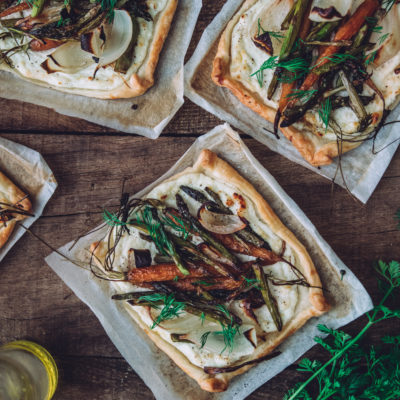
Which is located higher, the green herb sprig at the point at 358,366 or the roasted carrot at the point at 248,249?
the roasted carrot at the point at 248,249

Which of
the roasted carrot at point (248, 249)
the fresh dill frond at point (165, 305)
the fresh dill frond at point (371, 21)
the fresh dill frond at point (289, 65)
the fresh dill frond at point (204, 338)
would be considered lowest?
the fresh dill frond at point (204, 338)

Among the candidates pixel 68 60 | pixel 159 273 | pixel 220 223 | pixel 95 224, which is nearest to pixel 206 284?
pixel 159 273

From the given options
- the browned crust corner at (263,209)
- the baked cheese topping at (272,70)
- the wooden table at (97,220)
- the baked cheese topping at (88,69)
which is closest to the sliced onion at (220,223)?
the browned crust corner at (263,209)

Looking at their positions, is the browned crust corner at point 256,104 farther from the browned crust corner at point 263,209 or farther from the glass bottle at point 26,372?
the glass bottle at point 26,372

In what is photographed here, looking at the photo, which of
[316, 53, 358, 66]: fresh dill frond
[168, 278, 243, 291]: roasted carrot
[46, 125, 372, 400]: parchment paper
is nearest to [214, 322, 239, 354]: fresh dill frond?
[168, 278, 243, 291]: roasted carrot

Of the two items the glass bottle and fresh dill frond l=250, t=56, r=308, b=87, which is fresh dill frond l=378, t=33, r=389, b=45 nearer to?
fresh dill frond l=250, t=56, r=308, b=87

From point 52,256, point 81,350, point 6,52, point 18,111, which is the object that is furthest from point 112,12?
point 81,350
